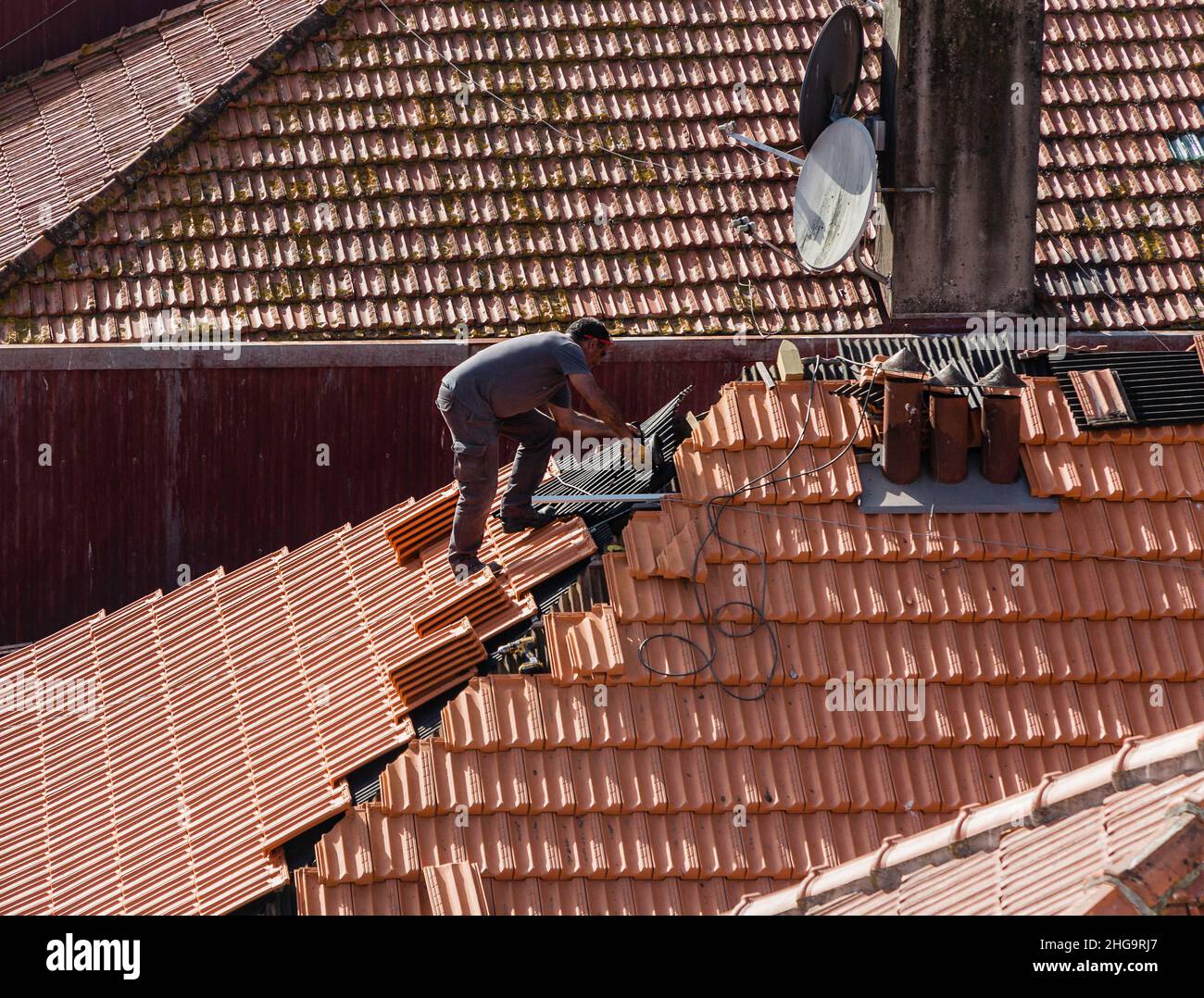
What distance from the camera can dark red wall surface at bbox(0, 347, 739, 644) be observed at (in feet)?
47.5

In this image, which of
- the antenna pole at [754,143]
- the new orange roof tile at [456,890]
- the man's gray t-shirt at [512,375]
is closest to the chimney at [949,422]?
the man's gray t-shirt at [512,375]

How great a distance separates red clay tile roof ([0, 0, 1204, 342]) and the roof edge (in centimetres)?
3

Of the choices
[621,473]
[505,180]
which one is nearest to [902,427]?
[621,473]

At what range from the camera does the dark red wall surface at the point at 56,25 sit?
1762 cm

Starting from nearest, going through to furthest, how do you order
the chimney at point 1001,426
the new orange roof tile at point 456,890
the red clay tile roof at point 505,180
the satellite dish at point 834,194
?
1. the new orange roof tile at point 456,890
2. the chimney at point 1001,426
3. the satellite dish at point 834,194
4. the red clay tile roof at point 505,180

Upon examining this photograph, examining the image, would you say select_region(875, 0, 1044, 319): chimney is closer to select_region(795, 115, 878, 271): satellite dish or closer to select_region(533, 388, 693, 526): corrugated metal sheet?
select_region(795, 115, 878, 271): satellite dish

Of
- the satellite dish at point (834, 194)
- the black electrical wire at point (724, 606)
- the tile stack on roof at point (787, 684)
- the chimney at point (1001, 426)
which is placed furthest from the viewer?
the satellite dish at point (834, 194)

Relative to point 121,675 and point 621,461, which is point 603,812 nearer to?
point 621,461

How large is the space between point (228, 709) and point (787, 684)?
13.2ft

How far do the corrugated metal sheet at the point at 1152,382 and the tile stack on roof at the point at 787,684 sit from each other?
134mm

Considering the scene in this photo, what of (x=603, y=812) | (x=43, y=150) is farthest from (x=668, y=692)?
(x=43, y=150)

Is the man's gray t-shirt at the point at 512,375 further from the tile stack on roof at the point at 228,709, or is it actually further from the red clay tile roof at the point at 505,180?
the red clay tile roof at the point at 505,180

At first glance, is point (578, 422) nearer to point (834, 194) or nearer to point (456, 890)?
point (456, 890)

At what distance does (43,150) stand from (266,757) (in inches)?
324
